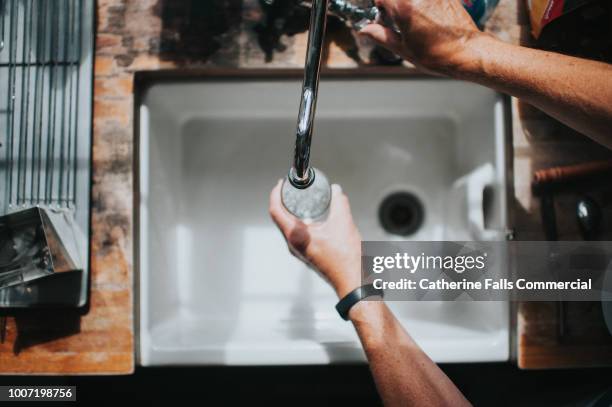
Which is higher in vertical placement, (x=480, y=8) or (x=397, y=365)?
(x=480, y=8)

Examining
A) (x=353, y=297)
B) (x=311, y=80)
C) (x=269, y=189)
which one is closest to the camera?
(x=311, y=80)

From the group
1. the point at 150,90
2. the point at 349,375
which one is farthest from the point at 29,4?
the point at 349,375

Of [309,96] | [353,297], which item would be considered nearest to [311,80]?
[309,96]

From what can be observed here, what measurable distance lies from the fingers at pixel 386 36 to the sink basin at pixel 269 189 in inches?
4.8

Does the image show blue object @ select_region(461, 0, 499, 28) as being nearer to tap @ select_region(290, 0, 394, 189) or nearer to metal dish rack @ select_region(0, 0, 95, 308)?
tap @ select_region(290, 0, 394, 189)

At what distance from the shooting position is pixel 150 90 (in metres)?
0.60

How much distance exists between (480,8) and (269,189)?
444mm

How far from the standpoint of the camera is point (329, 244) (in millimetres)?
523

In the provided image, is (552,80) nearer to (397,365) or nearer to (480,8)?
(480,8)

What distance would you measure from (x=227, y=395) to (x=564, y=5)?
0.83 m

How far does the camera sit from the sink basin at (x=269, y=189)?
596 millimetres

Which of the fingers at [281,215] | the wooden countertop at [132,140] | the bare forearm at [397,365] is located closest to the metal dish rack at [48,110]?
the wooden countertop at [132,140]

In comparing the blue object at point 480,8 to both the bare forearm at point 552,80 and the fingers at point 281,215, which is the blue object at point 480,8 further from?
the fingers at point 281,215

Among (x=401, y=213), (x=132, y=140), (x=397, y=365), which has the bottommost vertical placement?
(x=397, y=365)
